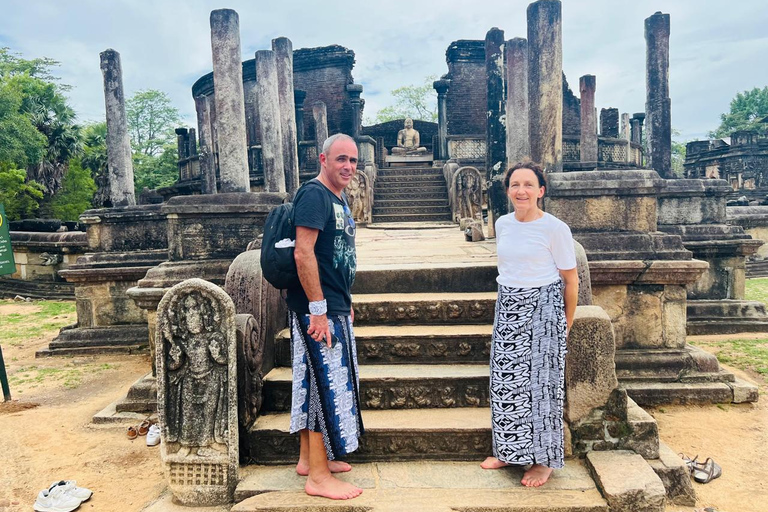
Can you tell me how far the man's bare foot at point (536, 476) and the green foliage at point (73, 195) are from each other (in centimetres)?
2339

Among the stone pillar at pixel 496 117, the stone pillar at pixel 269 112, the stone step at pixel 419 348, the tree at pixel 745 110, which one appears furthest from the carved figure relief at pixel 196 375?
the tree at pixel 745 110

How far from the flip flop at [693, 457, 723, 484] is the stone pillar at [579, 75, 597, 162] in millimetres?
15391

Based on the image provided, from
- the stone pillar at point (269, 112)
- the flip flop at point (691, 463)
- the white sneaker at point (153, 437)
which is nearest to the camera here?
the flip flop at point (691, 463)

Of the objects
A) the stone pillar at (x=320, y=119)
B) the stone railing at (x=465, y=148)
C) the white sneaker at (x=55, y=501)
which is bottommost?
the white sneaker at (x=55, y=501)

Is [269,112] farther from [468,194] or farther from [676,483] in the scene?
[676,483]

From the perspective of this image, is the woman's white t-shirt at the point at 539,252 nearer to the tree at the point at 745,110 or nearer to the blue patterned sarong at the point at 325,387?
the blue patterned sarong at the point at 325,387

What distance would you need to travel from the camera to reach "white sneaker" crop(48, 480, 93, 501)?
2971 millimetres

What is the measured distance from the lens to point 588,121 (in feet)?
55.0

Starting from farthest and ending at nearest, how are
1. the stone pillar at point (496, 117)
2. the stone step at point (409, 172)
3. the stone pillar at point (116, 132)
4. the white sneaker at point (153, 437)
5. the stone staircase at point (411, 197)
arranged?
1. the stone step at point (409, 172)
2. the stone staircase at point (411, 197)
3. the stone pillar at point (496, 117)
4. the stone pillar at point (116, 132)
5. the white sneaker at point (153, 437)

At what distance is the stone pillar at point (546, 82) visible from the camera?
20.7 ft

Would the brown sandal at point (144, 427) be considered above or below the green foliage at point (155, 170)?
below

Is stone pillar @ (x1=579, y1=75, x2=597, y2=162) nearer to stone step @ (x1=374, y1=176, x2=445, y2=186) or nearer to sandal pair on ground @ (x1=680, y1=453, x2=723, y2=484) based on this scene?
stone step @ (x1=374, y1=176, x2=445, y2=186)

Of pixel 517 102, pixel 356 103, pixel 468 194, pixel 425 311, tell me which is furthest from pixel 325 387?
pixel 356 103

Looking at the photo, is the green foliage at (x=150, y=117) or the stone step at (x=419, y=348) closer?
the stone step at (x=419, y=348)
